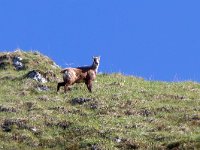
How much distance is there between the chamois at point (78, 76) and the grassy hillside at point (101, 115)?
49cm

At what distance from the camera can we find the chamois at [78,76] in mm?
35344

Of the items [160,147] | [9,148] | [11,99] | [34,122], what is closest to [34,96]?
[11,99]

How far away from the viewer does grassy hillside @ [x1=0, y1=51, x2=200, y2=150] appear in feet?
86.9

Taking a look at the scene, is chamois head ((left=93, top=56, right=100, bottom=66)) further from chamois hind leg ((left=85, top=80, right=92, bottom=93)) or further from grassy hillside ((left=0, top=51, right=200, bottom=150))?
chamois hind leg ((left=85, top=80, right=92, bottom=93))

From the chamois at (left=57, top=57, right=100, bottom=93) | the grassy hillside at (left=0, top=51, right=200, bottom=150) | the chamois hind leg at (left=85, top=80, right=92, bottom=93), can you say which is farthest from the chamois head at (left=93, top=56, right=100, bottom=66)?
the chamois hind leg at (left=85, top=80, right=92, bottom=93)

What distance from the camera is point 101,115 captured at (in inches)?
1184

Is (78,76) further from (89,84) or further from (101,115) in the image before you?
(101,115)

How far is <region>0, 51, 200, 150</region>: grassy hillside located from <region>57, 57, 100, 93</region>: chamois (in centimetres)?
49

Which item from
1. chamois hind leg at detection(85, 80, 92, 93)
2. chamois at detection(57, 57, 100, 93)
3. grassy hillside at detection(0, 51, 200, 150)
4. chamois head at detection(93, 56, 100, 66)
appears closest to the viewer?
grassy hillside at detection(0, 51, 200, 150)

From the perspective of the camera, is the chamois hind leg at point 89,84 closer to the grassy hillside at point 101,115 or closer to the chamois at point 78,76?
the chamois at point 78,76

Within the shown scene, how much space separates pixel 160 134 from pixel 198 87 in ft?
37.1

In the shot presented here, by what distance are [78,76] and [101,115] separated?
6.31 m

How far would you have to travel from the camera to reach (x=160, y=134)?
26859 millimetres

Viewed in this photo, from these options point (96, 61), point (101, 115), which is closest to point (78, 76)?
point (96, 61)
